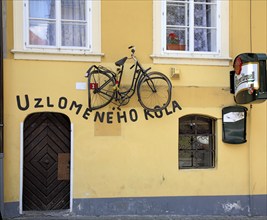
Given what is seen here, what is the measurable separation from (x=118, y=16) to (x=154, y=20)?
2.47 ft

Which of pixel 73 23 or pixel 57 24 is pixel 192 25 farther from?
pixel 57 24

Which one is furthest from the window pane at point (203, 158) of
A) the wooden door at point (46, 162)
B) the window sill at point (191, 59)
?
the wooden door at point (46, 162)

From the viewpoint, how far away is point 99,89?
24.5ft

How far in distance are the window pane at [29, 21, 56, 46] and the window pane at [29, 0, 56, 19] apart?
141 mm

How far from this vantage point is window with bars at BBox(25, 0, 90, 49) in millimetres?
7547

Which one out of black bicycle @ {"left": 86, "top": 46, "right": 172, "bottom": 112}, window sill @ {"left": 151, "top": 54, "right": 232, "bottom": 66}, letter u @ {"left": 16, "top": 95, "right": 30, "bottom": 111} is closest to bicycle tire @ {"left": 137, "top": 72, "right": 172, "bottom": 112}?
black bicycle @ {"left": 86, "top": 46, "right": 172, "bottom": 112}

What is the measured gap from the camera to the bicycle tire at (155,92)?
773cm

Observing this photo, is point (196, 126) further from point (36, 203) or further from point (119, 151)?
point (36, 203)

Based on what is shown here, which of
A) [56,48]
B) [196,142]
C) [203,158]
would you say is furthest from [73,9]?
[203,158]

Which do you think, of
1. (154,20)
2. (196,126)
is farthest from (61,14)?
(196,126)

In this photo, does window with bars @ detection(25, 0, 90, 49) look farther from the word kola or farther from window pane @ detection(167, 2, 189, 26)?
window pane @ detection(167, 2, 189, 26)

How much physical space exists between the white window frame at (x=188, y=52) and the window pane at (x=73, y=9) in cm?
150

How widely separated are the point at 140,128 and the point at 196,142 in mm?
1321

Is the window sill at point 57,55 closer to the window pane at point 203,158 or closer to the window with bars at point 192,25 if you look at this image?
the window with bars at point 192,25
